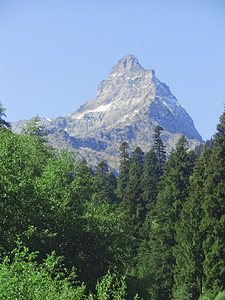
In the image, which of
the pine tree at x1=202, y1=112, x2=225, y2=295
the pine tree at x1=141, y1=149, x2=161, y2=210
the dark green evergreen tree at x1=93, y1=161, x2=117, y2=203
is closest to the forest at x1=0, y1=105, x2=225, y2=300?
the pine tree at x1=202, y1=112, x2=225, y2=295

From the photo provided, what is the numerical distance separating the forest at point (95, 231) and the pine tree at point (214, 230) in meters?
0.11

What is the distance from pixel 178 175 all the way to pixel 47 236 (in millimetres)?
39768

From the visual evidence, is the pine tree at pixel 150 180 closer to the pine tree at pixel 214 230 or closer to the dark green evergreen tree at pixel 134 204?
the dark green evergreen tree at pixel 134 204

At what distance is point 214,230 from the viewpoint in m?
45.6

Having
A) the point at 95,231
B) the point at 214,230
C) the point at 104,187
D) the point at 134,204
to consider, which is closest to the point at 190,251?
the point at 214,230

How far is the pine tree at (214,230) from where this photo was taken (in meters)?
44.0

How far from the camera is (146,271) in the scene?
5434 centimetres

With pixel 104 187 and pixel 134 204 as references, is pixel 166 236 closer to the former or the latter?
pixel 134 204

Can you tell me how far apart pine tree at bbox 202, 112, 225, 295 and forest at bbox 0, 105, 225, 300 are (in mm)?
113

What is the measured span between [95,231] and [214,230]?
2005 cm

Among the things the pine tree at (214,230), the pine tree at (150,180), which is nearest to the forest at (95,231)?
the pine tree at (214,230)

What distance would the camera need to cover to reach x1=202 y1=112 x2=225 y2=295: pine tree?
43969mm

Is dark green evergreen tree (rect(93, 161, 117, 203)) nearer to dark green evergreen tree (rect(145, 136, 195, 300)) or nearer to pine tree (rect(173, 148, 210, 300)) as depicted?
dark green evergreen tree (rect(145, 136, 195, 300))

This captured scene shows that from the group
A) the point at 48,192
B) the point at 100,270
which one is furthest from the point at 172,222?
the point at 48,192
